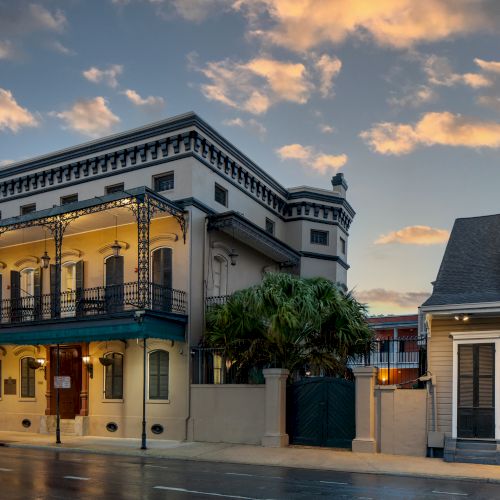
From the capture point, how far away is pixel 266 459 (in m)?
17.6

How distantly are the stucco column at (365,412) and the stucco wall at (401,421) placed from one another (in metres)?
0.23

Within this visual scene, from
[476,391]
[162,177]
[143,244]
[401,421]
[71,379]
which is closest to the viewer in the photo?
[476,391]

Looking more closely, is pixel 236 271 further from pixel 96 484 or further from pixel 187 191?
pixel 96 484

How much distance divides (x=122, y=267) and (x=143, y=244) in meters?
3.51

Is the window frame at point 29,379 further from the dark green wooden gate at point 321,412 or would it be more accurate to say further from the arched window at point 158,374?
the dark green wooden gate at point 321,412

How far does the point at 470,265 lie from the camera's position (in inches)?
760

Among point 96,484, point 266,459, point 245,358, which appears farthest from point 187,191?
point 96,484

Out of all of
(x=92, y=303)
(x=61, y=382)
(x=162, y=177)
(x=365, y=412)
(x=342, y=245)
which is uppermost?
(x=162, y=177)

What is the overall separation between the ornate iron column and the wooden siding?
9.40 meters

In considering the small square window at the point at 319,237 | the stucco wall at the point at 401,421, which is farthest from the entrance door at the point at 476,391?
the small square window at the point at 319,237

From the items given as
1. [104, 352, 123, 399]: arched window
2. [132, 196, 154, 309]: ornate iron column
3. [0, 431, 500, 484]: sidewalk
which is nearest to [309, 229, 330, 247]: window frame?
[132, 196, 154, 309]: ornate iron column

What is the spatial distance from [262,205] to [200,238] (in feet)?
22.0

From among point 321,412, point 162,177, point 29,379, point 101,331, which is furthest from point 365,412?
point 29,379

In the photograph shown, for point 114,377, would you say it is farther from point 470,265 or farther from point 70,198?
point 470,265
